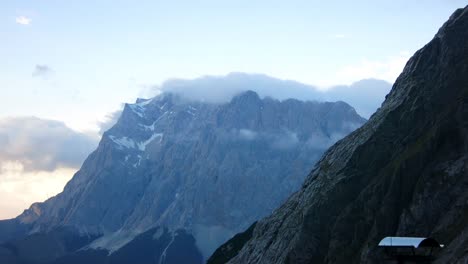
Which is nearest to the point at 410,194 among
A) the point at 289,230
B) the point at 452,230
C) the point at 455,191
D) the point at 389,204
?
the point at 389,204

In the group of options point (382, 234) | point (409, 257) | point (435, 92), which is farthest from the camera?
point (435, 92)

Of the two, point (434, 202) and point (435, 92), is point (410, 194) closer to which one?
point (434, 202)

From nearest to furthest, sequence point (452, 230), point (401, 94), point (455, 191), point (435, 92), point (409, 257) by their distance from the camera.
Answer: point (409, 257) < point (452, 230) < point (455, 191) < point (435, 92) < point (401, 94)

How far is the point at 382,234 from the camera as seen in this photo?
16012cm

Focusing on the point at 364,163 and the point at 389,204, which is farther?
the point at 364,163

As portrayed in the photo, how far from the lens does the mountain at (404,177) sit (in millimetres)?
150875

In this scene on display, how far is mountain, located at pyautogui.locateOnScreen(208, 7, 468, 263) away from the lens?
495ft

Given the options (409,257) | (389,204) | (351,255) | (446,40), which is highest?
(446,40)

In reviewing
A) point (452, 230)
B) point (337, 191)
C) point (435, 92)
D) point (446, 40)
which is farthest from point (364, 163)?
point (452, 230)

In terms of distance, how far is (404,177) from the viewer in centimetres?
16700

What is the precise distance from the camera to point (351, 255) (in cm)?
16562

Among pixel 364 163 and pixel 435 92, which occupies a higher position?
pixel 435 92

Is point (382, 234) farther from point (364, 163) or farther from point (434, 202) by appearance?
point (364, 163)

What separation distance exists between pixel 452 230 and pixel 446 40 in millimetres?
70648
